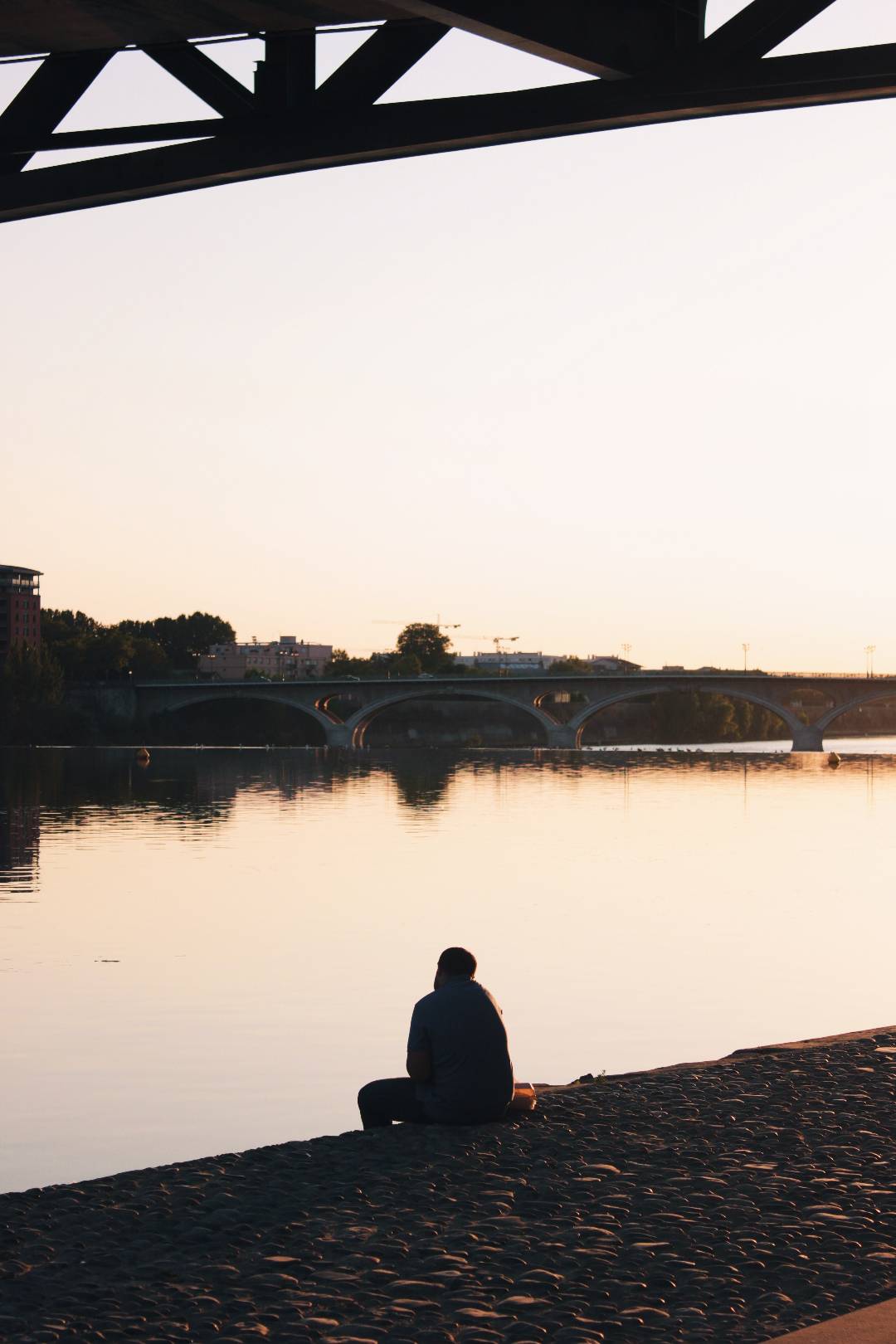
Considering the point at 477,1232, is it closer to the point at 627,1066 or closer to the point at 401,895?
the point at 627,1066

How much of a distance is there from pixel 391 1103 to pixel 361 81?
216 inches

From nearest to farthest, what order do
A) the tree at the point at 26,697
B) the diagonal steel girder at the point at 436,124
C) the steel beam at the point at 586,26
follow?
the steel beam at the point at 586,26
the diagonal steel girder at the point at 436,124
the tree at the point at 26,697

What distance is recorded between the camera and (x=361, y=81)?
5.99m

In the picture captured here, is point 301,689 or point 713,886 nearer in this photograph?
point 713,886

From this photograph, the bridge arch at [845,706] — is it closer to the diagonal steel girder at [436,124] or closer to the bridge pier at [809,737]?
the bridge pier at [809,737]

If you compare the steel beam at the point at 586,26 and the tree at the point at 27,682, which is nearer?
the steel beam at the point at 586,26

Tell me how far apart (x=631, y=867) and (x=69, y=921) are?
14329mm

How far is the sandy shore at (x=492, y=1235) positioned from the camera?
18.3ft

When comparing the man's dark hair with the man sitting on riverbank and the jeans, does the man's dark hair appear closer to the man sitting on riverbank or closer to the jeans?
the man sitting on riverbank

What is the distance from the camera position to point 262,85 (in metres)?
6.12

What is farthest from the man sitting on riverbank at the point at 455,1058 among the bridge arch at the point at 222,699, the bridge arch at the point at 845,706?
the bridge arch at the point at 222,699

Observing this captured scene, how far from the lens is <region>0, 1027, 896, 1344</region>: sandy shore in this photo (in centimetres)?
557

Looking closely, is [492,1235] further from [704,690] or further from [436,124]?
[704,690]

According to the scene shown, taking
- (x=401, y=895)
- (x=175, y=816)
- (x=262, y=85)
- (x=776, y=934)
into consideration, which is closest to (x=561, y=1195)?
(x=262, y=85)
